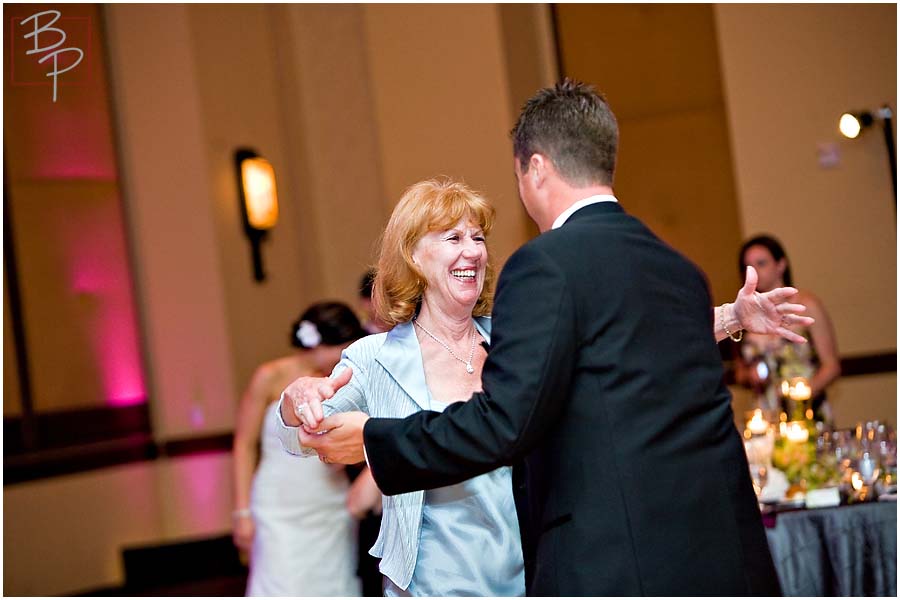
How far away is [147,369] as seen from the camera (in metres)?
7.39

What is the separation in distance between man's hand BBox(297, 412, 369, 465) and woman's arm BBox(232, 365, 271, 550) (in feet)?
8.66

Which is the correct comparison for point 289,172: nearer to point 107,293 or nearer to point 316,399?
point 107,293

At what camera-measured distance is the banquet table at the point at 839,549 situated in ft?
12.3

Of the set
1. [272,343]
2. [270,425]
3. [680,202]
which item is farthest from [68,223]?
[680,202]

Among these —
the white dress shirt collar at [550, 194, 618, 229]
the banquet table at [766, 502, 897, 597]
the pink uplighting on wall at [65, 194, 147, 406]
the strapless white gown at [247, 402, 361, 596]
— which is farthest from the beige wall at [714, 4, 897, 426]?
the white dress shirt collar at [550, 194, 618, 229]

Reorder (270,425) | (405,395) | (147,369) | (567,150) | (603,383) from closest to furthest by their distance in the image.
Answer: (603,383) < (567,150) < (405,395) < (270,425) < (147,369)

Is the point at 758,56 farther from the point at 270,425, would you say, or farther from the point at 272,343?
the point at 270,425

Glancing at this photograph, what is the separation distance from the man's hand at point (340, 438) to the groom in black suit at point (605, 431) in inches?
4.9

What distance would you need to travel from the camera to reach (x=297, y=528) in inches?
182

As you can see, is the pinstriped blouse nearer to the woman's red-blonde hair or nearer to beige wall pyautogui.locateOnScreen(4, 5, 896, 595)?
the woman's red-blonde hair

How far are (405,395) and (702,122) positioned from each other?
18.9 feet

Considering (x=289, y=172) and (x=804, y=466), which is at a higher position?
(x=289, y=172)

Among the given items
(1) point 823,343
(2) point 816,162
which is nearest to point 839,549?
(1) point 823,343

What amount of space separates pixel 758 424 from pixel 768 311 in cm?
194
